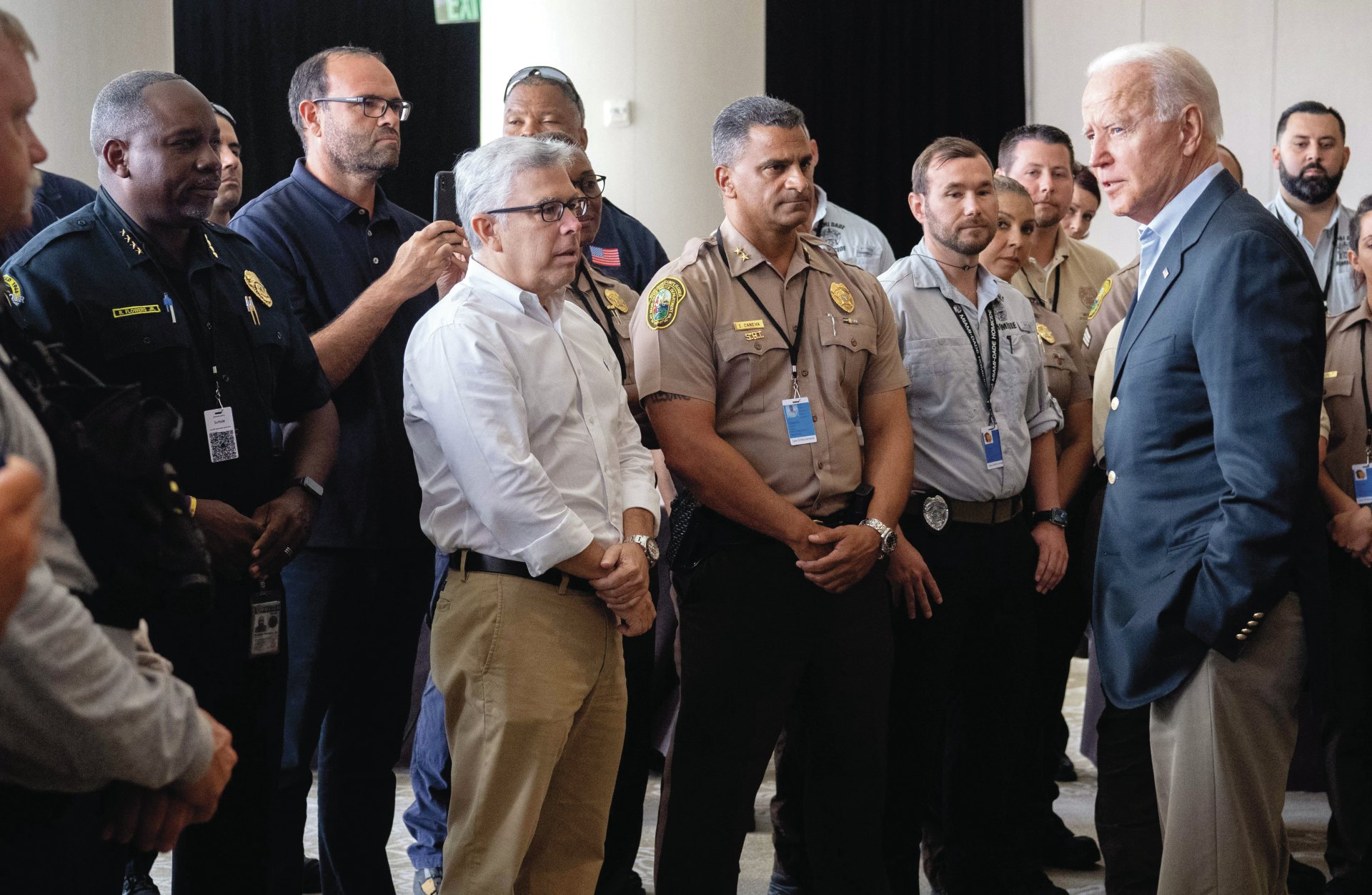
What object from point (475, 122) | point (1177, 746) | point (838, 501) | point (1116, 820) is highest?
point (475, 122)

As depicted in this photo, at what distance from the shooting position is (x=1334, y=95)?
6.78 meters

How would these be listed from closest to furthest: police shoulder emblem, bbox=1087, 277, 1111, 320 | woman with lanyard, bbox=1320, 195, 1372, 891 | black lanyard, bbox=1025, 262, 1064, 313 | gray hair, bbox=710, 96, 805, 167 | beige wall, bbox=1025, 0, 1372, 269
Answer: gray hair, bbox=710, 96, 805, 167, woman with lanyard, bbox=1320, 195, 1372, 891, police shoulder emblem, bbox=1087, 277, 1111, 320, black lanyard, bbox=1025, 262, 1064, 313, beige wall, bbox=1025, 0, 1372, 269

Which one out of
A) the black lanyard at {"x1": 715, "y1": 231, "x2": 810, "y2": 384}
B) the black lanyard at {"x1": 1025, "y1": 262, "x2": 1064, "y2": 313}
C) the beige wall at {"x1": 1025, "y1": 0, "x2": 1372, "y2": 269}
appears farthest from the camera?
the beige wall at {"x1": 1025, "y1": 0, "x2": 1372, "y2": 269}

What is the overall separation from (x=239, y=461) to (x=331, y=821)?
0.86 meters

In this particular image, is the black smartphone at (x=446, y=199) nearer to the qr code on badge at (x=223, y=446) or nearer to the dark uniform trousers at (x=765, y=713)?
the qr code on badge at (x=223, y=446)

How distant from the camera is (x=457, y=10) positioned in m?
6.85

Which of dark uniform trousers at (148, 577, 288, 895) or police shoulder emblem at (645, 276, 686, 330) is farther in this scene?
police shoulder emblem at (645, 276, 686, 330)

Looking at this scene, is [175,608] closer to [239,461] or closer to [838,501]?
[239,461]

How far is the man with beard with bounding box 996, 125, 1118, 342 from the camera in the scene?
362cm

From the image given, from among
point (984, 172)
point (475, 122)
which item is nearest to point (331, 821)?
point (984, 172)

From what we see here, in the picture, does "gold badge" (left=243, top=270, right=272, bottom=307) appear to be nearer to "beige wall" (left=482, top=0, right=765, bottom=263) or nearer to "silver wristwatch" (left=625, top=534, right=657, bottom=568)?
"silver wristwatch" (left=625, top=534, right=657, bottom=568)

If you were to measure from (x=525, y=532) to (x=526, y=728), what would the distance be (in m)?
0.32

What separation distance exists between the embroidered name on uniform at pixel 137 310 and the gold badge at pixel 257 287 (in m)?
0.25

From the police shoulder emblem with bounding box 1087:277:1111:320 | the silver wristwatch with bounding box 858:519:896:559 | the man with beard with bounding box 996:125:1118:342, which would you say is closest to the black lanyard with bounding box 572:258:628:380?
the silver wristwatch with bounding box 858:519:896:559
